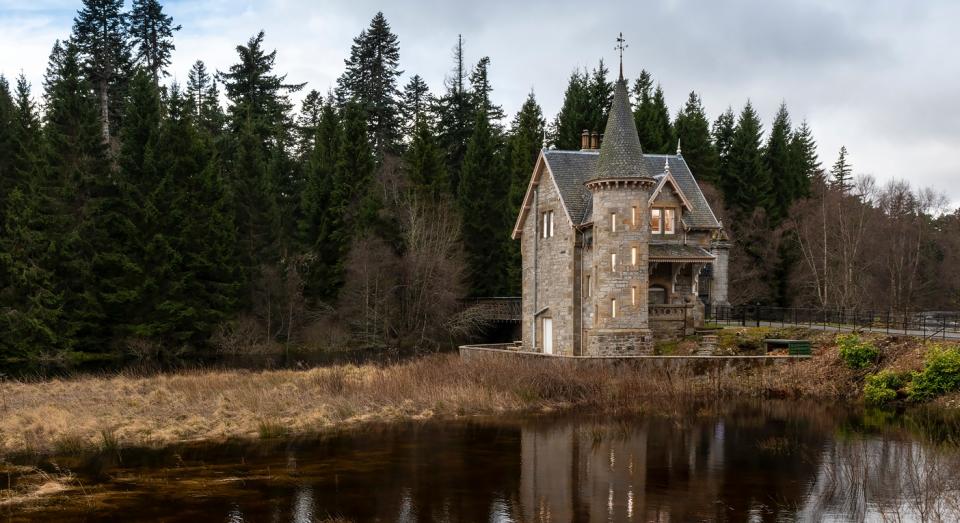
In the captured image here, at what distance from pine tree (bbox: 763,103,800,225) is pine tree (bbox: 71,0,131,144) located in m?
54.0

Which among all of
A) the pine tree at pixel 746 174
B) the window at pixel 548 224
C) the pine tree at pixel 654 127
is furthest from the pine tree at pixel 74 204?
the pine tree at pixel 746 174

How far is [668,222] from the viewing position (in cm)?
3753

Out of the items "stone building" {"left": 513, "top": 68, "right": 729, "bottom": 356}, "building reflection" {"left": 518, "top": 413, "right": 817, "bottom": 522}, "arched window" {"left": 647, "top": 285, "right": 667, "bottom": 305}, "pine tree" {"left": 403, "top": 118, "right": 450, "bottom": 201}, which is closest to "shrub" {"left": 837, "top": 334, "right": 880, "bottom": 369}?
"stone building" {"left": 513, "top": 68, "right": 729, "bottom": 356}

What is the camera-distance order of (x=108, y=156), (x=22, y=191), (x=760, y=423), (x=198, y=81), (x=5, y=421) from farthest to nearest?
(x=198, y=81) < (x=108, y=156) < (x=22, y=191) < (x=760, y=423) < (x=5, y=421)

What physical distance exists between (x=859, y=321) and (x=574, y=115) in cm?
3141

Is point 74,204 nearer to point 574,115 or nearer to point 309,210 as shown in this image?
point 309,210

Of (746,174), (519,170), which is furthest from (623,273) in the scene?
(746,174)

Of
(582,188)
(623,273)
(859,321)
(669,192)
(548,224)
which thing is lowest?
(859,321)

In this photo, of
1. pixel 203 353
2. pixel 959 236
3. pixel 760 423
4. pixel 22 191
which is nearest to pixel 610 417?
pixel 760 423

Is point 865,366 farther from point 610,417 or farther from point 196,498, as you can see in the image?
point 196,498

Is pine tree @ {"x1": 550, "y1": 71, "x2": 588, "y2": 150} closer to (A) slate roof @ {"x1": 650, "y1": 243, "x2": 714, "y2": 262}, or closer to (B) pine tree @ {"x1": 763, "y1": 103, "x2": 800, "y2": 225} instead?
(B) pine tree @ {"x1": 763, "y1": 103, "x2": 800, "y2": 225}

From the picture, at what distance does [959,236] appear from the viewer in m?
65.1

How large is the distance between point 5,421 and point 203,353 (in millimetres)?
26571

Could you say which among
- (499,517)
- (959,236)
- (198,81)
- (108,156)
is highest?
(198,81)
